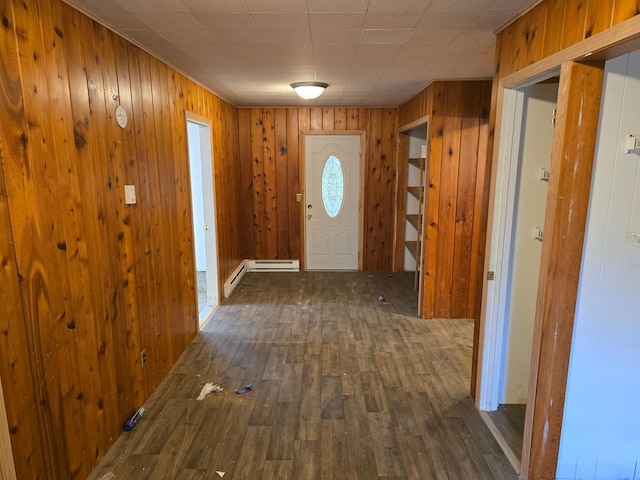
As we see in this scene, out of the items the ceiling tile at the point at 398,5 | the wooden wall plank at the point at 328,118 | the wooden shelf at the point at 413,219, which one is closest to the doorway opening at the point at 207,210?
the wooden wall plank at the point at 328,118

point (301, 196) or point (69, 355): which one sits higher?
point (301, 196)

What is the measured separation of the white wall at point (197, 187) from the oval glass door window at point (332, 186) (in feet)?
5.81

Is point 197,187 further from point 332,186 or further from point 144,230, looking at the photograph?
point 144,230

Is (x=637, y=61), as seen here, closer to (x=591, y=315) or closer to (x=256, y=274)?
(x=591, y=315)

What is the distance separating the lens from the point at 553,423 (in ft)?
6.27

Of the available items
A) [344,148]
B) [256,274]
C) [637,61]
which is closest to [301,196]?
[344,148]

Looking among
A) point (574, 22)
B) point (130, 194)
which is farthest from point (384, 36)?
point (130, 194)

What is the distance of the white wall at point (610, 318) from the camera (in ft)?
5.69

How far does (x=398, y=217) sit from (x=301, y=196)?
4.78 ft

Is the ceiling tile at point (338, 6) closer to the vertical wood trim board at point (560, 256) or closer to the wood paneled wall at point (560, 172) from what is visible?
the wood paneled wall at point (560, 172)

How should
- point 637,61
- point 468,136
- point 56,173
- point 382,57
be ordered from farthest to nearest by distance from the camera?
point 468,136, point 382,57, point 56,173, point 637,61

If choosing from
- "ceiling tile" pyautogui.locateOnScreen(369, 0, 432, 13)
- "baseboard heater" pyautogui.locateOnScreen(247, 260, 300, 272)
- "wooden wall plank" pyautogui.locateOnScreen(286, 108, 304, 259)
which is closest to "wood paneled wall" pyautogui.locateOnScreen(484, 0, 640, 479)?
"ceiling tile" pyautogui.locateOnScreen(369, 0, 432, 13)

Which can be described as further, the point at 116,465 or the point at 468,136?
the point at 468,136

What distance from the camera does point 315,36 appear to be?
2365 millimetres
